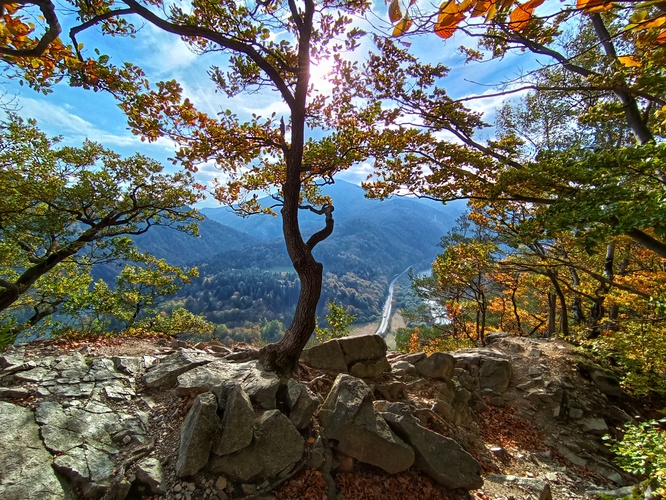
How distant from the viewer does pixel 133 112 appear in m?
5.85

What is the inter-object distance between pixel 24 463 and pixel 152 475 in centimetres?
174

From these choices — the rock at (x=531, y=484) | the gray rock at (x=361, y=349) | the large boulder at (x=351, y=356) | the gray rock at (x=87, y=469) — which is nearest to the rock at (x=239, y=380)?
the gray rock at (x=87, y=469)

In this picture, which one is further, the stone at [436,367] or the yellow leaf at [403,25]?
the stone at [436,367]

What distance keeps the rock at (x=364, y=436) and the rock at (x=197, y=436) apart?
207cm

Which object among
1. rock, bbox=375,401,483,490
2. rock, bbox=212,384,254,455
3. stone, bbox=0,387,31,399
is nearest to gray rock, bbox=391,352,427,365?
rock, bbox=375,401,483,490

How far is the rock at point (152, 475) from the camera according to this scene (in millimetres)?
4090

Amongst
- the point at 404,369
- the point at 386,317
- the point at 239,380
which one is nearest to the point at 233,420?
the point at 239,380

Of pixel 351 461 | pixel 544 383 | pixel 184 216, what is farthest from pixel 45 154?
pixel 544 383

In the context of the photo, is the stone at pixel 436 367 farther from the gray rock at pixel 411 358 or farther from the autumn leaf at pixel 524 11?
the autumn leaf at pixel 524 11

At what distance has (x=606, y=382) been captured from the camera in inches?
434

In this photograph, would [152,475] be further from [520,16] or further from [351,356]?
[520,16]

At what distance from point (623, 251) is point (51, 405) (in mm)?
22361

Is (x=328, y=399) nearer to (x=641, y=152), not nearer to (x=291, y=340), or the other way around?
(x=291, y=340)

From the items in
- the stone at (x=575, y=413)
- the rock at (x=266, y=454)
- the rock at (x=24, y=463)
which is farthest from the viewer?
the stone at (x=575, y=413)
